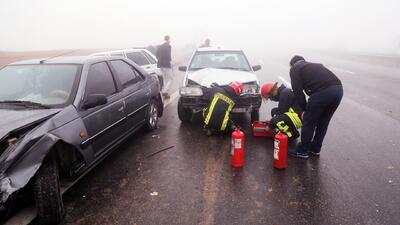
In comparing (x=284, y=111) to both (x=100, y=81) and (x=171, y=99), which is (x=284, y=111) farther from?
(x=171, y=99)

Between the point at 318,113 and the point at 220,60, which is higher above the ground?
the point at 220,60

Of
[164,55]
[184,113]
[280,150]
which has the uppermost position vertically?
[164,55]

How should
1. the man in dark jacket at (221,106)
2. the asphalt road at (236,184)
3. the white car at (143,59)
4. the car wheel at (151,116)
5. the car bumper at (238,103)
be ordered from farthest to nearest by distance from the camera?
the white car at (143,59) → the car bumper at (238,103) → the car wheel at (151,116) → the man in dark jacket at (221,106) → the asphalt road at (236,184)

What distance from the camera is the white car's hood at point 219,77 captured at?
22.1 ft

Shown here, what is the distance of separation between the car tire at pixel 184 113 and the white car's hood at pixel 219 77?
2.04 ft

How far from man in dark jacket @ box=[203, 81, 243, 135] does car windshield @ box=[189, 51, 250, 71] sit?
1.80m

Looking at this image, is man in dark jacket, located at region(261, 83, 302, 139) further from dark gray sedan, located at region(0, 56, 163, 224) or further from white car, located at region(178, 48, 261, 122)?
dark gray sedan, located at region(0, 56, 163, 224)

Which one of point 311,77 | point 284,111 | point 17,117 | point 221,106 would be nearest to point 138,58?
point 221,106

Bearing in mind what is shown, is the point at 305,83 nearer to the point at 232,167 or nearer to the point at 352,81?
the point at 232,167

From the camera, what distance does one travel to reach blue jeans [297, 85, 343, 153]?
482 cm

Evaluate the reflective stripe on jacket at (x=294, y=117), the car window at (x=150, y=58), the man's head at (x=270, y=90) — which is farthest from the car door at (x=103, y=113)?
the car window at (x=150, y=58)

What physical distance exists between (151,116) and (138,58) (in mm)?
4030

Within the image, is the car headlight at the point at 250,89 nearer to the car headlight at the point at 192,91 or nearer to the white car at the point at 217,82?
the white car at the point at 217,82

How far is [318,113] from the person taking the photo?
16.1 feet
